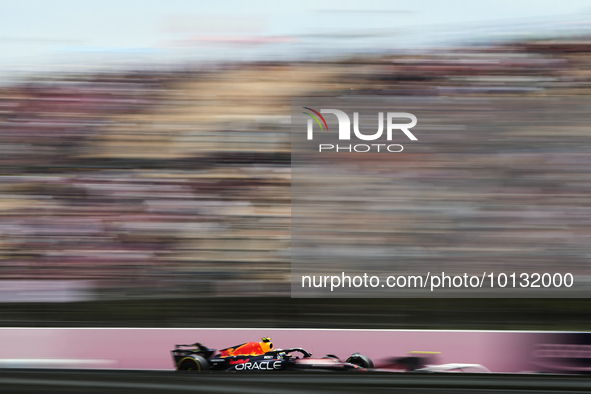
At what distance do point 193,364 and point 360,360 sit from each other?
1078 mm

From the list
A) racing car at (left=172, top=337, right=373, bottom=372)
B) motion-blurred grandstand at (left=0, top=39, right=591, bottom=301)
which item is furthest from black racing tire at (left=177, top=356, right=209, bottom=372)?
motion-blurred grandstand at (left=0, top=39, right=591, bottom=301)

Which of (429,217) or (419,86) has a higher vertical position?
(419,86)

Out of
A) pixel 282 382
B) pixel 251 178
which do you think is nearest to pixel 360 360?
pixel 282 382

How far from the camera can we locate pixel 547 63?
4.09 m

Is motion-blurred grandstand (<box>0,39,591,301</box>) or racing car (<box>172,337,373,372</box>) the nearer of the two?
racing car (<box>172,337,373,372</box>)

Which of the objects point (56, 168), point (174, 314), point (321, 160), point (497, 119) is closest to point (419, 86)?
point (497, 119)

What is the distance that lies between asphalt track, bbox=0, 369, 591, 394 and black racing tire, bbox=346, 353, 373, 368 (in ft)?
0.17

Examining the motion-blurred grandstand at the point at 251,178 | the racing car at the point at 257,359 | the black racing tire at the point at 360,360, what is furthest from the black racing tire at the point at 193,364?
the black racing tire at the point at 360,360

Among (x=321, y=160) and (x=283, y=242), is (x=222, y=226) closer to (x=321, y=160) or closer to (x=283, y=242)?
(x=283, y=242)

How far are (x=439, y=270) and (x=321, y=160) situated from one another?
42.2 inches

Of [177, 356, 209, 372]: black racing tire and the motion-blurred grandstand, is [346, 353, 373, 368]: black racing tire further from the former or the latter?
[177, 356, 209, 372]: black racing tire

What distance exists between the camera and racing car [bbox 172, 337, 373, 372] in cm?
388

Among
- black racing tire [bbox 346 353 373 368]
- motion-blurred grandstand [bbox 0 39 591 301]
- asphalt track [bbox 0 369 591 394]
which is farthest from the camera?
motion-blurred grandstand [bbox 0 39 591 301]

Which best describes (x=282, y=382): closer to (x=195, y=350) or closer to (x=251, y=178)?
(x=195, y=350)
